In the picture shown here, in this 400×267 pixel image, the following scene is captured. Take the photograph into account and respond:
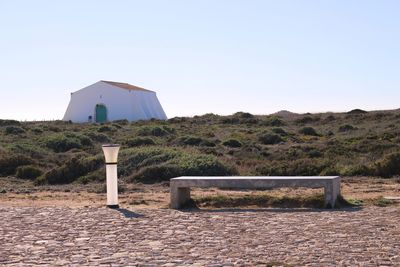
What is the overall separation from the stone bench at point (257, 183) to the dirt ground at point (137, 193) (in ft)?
1.54

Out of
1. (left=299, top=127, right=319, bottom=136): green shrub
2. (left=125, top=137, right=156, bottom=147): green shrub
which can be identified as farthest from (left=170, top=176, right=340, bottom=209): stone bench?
(left=299, top=127, right=319, bottom=136): green shrub

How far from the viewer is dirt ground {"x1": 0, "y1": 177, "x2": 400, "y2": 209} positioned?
12.2m

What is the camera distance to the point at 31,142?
28719 millimetres

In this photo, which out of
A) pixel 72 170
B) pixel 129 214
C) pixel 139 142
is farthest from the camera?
pixel 139 142

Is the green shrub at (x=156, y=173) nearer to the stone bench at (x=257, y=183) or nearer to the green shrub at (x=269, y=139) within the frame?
the stone bench at (x=257, y=183)

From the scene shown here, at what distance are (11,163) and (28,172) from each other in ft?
5.07

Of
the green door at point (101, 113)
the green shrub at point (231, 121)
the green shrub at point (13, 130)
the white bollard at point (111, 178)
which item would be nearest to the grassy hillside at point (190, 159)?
the green shrub at point (13, 130)

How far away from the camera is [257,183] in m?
10.9

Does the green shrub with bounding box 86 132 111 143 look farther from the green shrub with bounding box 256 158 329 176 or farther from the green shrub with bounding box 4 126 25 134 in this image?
the green shrub with bounding box 256 158 329 176

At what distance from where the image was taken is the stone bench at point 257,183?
34.7ft

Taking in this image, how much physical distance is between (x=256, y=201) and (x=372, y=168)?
6.75 metres

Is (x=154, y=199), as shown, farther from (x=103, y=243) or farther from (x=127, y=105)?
(x=127, y=105)

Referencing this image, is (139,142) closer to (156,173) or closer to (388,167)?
(156,173)

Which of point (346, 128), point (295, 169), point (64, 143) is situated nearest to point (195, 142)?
point (64, 143)
